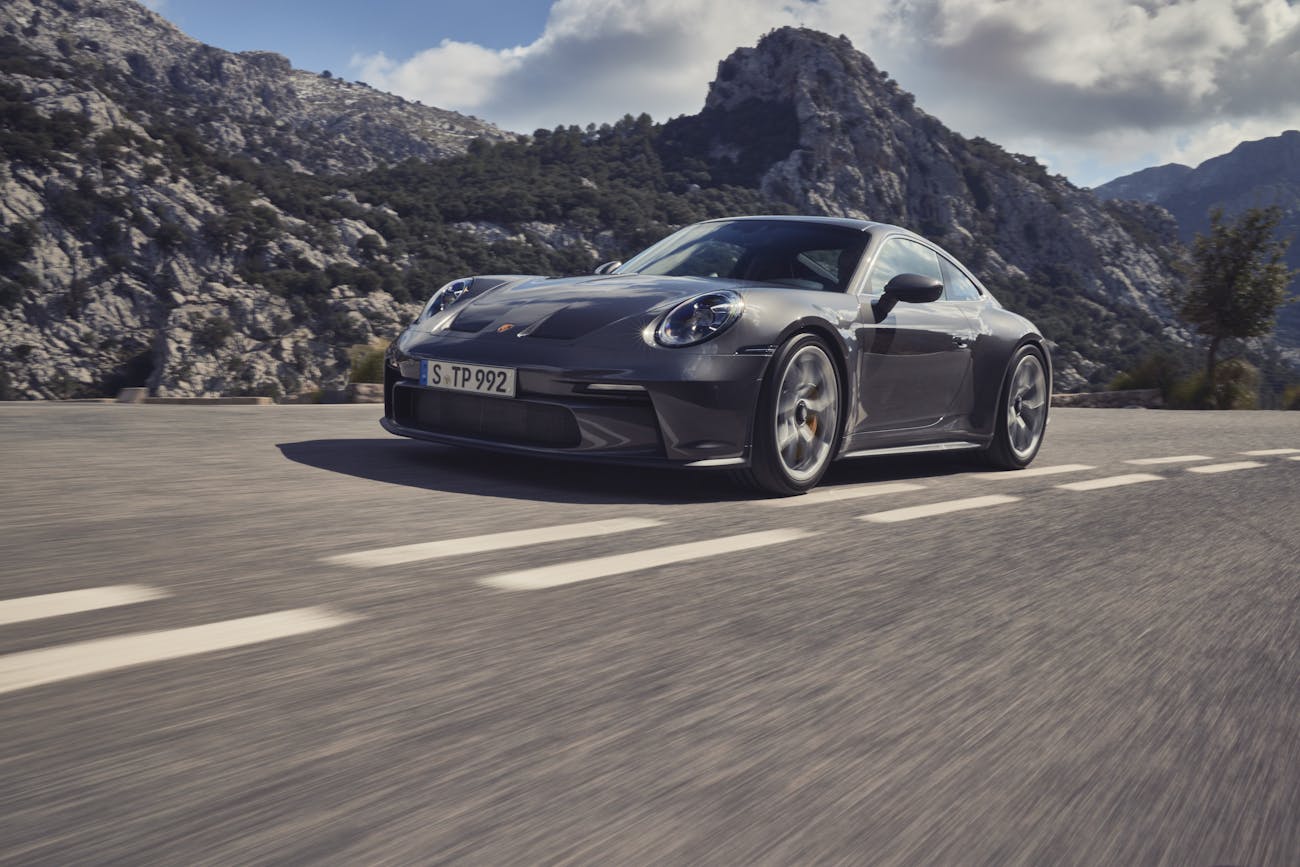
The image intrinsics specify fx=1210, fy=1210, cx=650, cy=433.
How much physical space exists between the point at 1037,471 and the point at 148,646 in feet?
18.2

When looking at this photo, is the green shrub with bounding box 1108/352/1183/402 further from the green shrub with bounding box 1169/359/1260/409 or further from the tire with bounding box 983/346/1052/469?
the tire with bounding box 983/346/1052/469

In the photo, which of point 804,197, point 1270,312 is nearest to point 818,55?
point 804,197

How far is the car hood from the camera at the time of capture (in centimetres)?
496

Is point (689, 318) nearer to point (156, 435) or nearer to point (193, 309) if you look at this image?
point (156, 435)

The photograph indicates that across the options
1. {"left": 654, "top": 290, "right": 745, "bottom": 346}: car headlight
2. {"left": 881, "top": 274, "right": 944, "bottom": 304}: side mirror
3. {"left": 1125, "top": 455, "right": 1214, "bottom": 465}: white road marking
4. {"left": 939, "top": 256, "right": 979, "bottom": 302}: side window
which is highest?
{"left": 939, "top": 256, "right": 979, "bottom": 302}: side window

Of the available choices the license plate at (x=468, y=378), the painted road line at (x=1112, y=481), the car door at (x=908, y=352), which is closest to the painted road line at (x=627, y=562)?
the license plate at (x=468, y=378)

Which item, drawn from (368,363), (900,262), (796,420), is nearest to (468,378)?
(796,420)

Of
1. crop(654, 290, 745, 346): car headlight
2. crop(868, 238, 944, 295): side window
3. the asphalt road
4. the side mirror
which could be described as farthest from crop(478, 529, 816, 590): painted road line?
crop(868, 238, 944, 295): side window

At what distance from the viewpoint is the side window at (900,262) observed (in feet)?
19.2

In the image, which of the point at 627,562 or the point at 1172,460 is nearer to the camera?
the point at 627,562

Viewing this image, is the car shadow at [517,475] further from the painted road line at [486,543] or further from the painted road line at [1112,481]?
the painted road line at [1112,481]

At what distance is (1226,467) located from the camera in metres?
7.60

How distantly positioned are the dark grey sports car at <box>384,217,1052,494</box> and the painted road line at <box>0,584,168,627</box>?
216 centimetres

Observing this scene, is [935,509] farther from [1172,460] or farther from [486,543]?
[1172,460]
